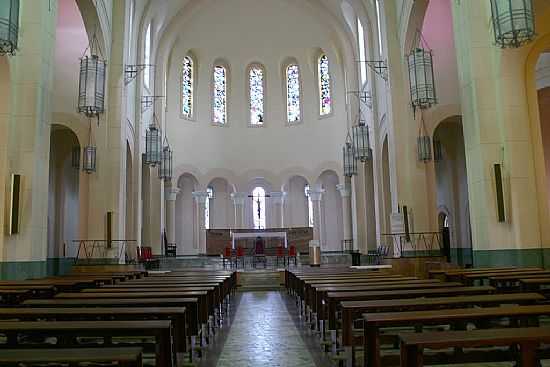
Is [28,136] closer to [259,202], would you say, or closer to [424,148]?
[424,148]

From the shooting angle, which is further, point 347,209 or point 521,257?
point 347,209

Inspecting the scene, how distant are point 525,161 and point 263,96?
1997 cm

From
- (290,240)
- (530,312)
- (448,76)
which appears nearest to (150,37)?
(290,240)

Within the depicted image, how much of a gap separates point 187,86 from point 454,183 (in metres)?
Result: 14.2

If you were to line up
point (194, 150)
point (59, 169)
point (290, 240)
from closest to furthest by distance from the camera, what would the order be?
1. point (59, 169)
2. point (290, 240)
3. point (194, 150)

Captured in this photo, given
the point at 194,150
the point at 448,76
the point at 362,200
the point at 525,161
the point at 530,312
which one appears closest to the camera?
the point at 530,312

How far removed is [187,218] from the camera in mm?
27312

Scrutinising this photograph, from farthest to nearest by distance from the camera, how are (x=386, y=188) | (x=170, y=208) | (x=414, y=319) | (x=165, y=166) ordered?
(x=170, y=208) → (x=165, y=166) → (x=386, y=188) → (x=414, y=319)

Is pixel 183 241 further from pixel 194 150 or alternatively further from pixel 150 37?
pixel 150 37

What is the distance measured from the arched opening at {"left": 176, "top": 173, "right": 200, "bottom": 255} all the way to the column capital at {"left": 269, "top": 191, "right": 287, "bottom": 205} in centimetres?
388

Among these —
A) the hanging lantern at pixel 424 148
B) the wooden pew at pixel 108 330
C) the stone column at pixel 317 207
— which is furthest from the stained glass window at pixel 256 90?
the wooden pew at pixel 108 330

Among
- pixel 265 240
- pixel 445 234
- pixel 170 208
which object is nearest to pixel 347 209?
pixel 265 240

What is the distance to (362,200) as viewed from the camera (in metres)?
22.0

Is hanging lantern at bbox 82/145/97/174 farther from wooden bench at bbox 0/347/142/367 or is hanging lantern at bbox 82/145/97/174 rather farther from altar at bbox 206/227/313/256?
wooden bench at bbox 0/347/142/367
